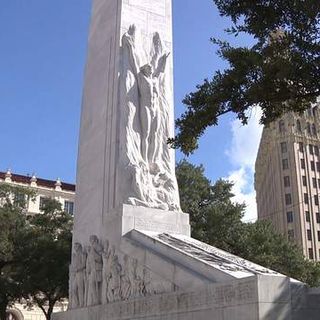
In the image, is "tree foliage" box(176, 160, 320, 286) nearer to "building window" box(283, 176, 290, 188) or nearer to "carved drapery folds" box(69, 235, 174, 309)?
"carved drapery folds" box(69, 235, 174, 309)

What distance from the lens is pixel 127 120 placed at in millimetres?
19656

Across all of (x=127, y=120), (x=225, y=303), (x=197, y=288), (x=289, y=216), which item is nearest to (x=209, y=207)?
(x=127, y=120)

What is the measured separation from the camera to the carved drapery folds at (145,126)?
61.8 feet

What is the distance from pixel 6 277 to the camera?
1293 inches

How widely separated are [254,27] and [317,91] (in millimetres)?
1872

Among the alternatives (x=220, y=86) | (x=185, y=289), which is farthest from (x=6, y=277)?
(x=220, y=86)

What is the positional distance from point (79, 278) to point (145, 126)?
6.03 m

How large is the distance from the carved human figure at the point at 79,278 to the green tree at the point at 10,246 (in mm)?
13108

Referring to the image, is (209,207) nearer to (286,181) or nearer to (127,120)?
(127,120)

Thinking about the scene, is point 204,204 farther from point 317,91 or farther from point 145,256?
point 317,91

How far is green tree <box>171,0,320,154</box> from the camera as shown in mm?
10617

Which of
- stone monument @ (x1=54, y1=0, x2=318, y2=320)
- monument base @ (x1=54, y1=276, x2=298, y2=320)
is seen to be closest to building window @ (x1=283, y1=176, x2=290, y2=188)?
stone monument @ (x1=54, y1=0, x2=318, y2=320)

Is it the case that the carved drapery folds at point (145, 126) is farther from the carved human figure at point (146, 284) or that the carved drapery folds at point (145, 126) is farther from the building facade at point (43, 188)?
the building facade at point (43, 188)

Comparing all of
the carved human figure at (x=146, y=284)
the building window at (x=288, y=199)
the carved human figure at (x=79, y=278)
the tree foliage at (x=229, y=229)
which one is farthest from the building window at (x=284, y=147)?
the carved human figure at (x=146, y=284)
